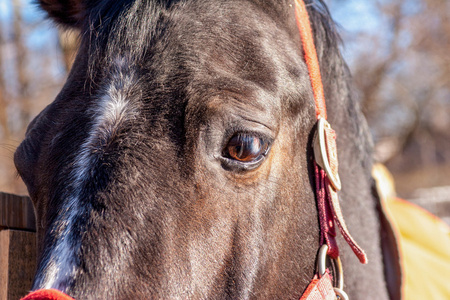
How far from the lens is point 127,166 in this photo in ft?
4.03

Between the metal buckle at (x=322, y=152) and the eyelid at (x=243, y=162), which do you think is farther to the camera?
the metal buckle at (x=322, y=152)

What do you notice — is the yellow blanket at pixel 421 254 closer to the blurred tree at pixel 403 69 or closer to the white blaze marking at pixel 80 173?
the white blaze marking at pixel 80 173

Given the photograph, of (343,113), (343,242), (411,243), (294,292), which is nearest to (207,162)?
(294,292)

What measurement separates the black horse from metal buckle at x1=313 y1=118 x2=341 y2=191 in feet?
0.08

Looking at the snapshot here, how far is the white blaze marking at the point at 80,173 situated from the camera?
1092mm

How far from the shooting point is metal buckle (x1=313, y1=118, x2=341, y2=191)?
4.96 feet

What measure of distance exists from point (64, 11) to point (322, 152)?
4.42ft

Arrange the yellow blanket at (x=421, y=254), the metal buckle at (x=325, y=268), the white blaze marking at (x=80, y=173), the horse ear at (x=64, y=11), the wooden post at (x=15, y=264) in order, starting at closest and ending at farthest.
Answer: the white blaze marking at (x=80, y=173), the metal buckle at (x=325, y=268), the wooden post at (x=15, y=264), the horse ear at (x=64, y=11), the yellow blanket at (x=421, y=254)

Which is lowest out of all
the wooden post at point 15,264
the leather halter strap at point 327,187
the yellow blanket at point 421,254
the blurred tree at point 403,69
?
the wooden post at point 15,264

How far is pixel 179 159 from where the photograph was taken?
4.12 feet

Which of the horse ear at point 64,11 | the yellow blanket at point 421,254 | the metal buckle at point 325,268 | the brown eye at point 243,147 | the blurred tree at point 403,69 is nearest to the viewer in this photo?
the brown eye at point 243,147

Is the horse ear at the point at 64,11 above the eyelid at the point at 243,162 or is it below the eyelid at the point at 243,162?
above

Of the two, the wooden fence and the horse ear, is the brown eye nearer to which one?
the wooden fence

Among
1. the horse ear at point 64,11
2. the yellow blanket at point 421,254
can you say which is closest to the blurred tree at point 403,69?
the yellow blanket at point 421,254
